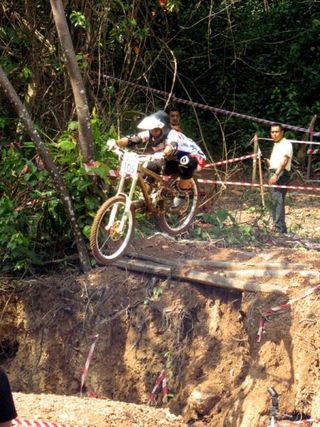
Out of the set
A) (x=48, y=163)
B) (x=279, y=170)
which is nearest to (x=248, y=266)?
(x=279, y=170)

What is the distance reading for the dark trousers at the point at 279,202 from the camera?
10.2 metres

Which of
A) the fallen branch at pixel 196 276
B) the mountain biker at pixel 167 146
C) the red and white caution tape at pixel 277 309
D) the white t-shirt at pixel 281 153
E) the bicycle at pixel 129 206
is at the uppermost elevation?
the white t-shirt at pixel 281 153

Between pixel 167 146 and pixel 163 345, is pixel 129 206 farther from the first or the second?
pixel 163 345

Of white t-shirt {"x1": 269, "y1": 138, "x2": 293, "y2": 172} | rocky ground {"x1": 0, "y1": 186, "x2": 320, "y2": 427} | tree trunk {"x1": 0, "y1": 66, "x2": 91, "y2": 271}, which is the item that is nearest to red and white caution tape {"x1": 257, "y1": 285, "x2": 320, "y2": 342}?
rocky ground {"x1": 0, "y1": 186, "x2": 320, "y2": 427}

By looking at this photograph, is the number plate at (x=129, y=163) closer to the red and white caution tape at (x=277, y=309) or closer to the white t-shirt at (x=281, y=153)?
the red and white caution tape at (x=277, y=309)

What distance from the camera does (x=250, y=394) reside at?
795cm

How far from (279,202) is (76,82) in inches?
128

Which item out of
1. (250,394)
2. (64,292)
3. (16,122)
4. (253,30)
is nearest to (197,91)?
(253,30)

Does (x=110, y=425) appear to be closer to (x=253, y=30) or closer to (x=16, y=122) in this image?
(x=16, y=122)

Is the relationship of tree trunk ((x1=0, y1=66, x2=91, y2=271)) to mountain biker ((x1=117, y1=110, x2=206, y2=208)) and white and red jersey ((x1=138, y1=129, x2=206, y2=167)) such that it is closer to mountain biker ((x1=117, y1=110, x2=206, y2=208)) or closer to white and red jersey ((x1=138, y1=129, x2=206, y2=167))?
mountain biker ((x1=117, y1=110, x2=206, y2=208))

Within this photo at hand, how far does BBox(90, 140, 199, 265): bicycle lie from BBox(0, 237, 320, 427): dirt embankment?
2.94 feet

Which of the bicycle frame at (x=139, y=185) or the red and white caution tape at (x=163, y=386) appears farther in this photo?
the red and white caution tape at (x=163, y=386)

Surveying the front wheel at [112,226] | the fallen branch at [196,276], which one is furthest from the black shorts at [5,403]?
the fallen branch at [196,276]

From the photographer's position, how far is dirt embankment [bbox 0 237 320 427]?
7715 millimetres
